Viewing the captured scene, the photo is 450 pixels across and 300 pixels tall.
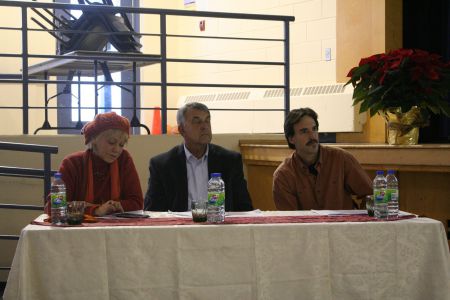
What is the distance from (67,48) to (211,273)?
120 inches

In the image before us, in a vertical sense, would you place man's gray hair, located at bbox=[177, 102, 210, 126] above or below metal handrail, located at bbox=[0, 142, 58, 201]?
above

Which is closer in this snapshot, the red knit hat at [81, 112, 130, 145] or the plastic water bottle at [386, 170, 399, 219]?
the plastic water bottle at [386, 170, 399, 219]

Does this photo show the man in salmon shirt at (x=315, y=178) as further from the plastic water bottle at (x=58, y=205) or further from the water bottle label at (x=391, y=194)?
the plastic water bottle at (x=58, y=205)

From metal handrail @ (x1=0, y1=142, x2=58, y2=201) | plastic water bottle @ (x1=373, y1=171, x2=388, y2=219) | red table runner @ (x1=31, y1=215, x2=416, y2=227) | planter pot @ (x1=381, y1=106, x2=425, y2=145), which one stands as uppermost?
planter pot @ (x1=381, y1=106, x2=425, y2=145)

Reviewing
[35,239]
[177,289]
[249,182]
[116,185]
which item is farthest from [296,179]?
[249,182]

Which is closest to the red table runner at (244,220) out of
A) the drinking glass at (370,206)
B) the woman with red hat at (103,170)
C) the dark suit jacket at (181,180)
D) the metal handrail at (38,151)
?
the drinking glass at (370,206)

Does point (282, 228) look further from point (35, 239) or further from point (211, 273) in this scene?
point (35, 239)

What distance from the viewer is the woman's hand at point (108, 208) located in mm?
3258

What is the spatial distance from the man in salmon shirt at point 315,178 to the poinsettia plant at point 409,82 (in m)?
0.81

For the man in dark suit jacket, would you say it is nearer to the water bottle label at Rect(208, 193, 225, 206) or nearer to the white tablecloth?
the water bottle label at Rect(208, 193, 225, 206)

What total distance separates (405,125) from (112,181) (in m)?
1.86

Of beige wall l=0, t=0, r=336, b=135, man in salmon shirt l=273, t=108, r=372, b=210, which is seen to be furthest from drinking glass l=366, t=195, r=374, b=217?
beige wall l=0, t=0, r=336, b=135

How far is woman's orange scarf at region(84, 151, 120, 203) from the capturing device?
3518mm

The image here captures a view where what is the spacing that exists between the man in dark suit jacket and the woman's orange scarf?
0.32 meters
